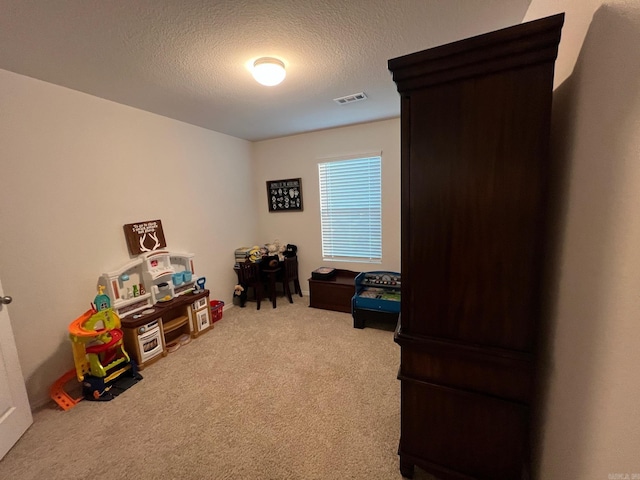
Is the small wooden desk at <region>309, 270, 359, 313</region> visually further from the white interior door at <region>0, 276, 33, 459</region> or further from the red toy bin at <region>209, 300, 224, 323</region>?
the white interior door at <region>0, 276, 33, 459</region>

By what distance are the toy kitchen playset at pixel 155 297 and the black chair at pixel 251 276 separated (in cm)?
61

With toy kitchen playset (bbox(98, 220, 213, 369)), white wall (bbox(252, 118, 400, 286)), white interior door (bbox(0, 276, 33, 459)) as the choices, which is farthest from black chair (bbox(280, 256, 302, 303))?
white interior door (bbox(0, 276, 33, 459))

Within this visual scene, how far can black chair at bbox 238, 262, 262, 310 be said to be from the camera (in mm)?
3551

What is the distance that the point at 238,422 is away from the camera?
5.62 ft

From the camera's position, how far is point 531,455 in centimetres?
121

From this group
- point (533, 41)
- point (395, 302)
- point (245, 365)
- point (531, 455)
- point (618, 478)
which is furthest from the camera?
point (395, 302)

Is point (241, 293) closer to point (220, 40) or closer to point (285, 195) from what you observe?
point (285, 195)

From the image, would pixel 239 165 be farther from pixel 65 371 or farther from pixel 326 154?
pixel 65 371

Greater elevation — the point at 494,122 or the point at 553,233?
the point at 494,122

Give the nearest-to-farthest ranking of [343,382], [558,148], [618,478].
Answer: [618,478], [558,148], [343,382]

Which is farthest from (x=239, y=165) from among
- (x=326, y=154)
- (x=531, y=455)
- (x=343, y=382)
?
(x=531, y=455)

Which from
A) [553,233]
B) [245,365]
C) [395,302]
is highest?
[553,233]

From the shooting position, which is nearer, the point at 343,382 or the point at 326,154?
the point at 343,382

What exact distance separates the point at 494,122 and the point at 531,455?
1.52m
